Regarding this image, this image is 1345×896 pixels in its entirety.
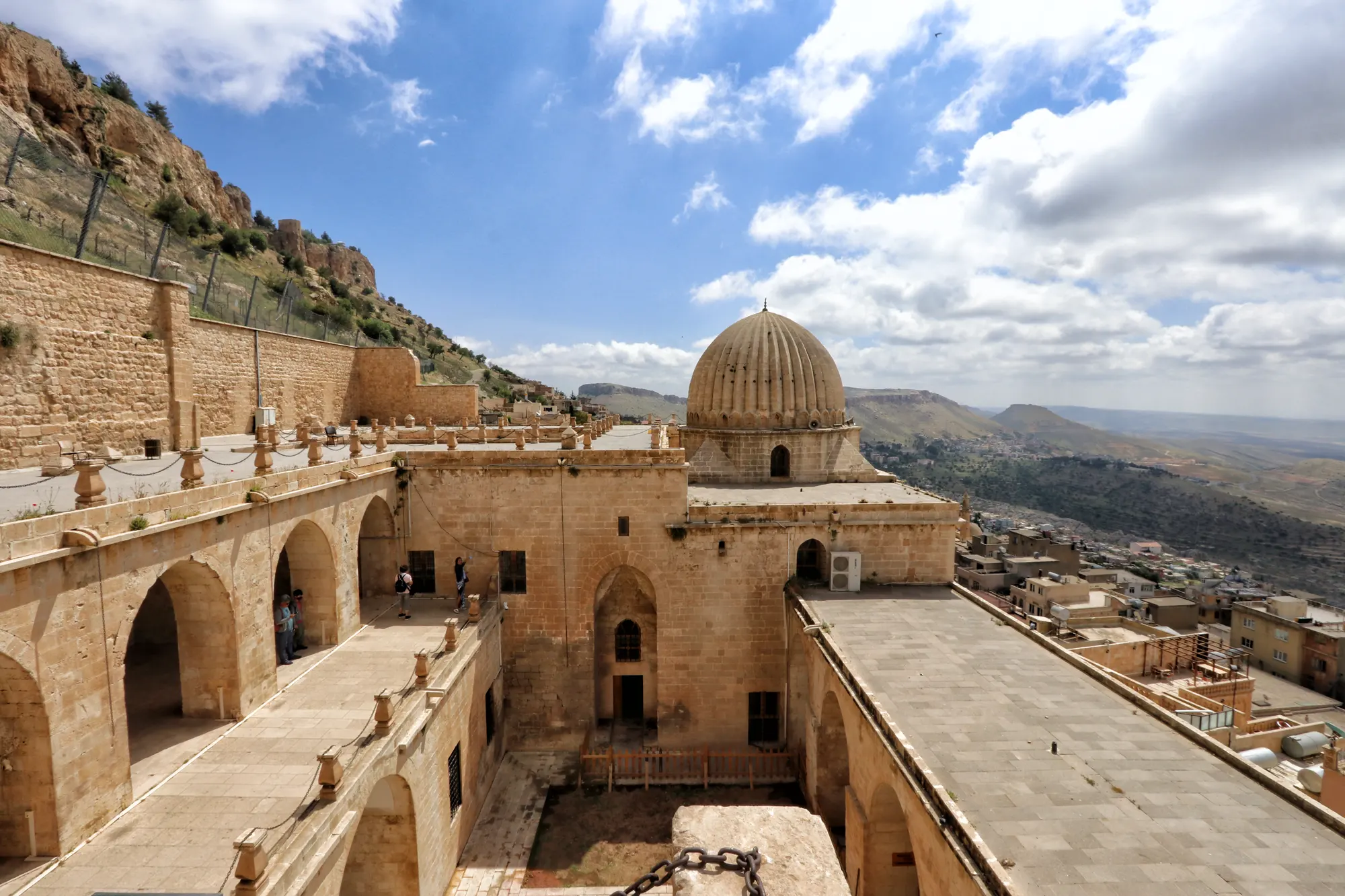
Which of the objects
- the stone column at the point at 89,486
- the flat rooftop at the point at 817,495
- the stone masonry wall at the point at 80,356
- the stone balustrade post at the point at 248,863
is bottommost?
the stone balustrade post at the point at 248,863

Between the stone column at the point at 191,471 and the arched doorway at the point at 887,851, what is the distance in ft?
38.8

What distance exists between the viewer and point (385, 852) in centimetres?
1052

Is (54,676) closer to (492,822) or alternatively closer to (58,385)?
(58,385)

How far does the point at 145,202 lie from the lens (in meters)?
32.6

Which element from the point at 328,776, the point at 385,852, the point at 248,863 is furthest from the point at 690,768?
the point at 248,863

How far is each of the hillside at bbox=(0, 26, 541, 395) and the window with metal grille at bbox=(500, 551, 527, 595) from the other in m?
11.4

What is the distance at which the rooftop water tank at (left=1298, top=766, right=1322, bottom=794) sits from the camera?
525 inches

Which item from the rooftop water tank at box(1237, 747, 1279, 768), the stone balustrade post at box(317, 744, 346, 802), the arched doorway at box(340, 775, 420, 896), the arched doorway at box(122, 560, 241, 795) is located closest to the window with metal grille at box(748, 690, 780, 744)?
the arched doorway at box(340, 775, 420, 896)

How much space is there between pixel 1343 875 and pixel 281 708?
46.7 ft

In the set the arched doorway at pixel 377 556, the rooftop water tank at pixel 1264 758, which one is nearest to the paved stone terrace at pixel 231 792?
the arched doorway at pixel 377 556

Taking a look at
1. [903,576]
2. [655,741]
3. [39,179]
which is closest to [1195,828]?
[903,576]

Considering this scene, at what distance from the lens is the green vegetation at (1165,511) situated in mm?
81731

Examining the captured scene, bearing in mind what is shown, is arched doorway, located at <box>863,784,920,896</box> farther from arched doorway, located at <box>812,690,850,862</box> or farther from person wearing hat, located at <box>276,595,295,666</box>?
person wearing hat, located at <box>276,595,295,666</box>

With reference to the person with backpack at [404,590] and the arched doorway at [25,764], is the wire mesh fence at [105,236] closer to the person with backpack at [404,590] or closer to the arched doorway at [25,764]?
the person with backpack at [404,590]
